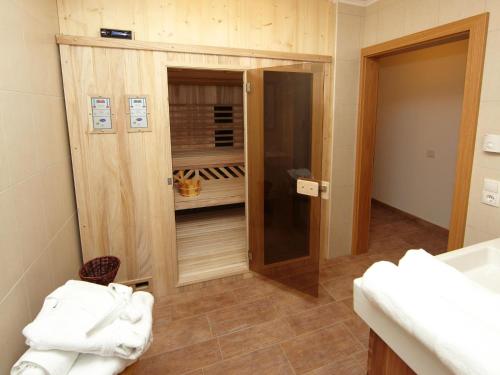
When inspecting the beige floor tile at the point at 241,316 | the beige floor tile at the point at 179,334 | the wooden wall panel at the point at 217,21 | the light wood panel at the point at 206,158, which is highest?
the wooden wall panel at the point at 217,21

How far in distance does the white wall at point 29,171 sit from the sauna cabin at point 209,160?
4.24 ft

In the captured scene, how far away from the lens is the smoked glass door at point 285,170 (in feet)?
7.70

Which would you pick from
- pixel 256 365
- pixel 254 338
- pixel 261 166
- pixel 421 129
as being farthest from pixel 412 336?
pixel 421 129

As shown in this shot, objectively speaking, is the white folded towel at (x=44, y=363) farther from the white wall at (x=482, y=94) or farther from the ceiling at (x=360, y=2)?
the ceiling at (x=360, y=2)

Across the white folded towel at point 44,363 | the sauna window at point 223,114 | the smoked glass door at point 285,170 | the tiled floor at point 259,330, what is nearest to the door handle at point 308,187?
the smoked glass door at point 285,170

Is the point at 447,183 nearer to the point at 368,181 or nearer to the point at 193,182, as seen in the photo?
the point at 368,181

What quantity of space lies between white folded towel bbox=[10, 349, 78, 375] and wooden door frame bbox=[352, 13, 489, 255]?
2344mm

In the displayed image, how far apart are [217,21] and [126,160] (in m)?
1.32

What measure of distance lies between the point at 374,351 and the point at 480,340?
1.59 feet

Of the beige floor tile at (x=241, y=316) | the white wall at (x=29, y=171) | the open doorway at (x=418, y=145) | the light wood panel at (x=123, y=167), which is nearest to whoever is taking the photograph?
the white wall at (x=29, y=171)

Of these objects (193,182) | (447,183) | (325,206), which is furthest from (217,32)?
(447,183)

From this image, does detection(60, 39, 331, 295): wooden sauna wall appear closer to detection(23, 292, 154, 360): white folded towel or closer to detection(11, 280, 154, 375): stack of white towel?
detection(11, 280, 154, 375): stack of white towel

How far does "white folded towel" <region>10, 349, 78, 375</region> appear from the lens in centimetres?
92

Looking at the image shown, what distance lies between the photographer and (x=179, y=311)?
7.86 feet
